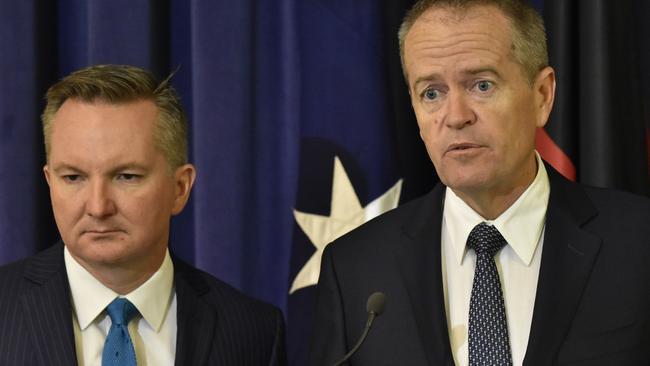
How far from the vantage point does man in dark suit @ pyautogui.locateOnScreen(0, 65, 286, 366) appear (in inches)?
93.7

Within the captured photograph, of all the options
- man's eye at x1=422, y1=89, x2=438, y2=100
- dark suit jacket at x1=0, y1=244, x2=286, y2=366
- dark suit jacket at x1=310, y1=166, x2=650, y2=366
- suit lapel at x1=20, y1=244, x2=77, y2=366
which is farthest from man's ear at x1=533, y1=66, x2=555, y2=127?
suit lapel at x1=20, y1=244, x2=77, y2=366

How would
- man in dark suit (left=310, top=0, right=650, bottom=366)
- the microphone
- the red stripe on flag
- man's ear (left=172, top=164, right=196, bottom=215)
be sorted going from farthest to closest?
the red stripe on flag, man's ear (left=172, top=164, right=196, bottom=215), man in dark suit (left=310, top=0, right=650, bottom=366), the microphone

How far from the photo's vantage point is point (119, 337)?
7.87ft

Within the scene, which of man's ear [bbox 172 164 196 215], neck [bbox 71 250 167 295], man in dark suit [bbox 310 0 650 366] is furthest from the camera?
man's ear [bbox 172 164 196 215]

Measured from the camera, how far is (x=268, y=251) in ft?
11.3

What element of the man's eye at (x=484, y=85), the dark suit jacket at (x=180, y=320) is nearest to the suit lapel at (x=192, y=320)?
the dark suit jacket at (x=180, y=320)

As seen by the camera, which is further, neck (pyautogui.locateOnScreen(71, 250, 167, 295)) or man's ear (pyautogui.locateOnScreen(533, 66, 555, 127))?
man's ear (pyautogui.locateOnScreen(533, 66, 555, 127))

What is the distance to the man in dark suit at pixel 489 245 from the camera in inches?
92.4

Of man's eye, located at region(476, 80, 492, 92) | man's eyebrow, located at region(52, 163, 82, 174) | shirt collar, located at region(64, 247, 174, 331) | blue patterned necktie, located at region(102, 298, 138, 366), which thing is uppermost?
man's eye, located at region(476, 80, 492, 92)

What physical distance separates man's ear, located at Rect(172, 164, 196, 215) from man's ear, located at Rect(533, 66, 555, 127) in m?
0.81

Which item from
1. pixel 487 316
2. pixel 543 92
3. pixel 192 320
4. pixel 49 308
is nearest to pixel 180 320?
pixel 192 320

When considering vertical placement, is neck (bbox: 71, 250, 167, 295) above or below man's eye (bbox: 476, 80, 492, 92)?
below

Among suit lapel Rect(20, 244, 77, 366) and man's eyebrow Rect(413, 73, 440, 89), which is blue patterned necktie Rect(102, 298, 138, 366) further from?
man's eyebrow Rect(413, 73, 440, 89)

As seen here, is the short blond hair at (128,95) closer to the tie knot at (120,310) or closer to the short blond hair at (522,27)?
the tie knot at (120,310)
